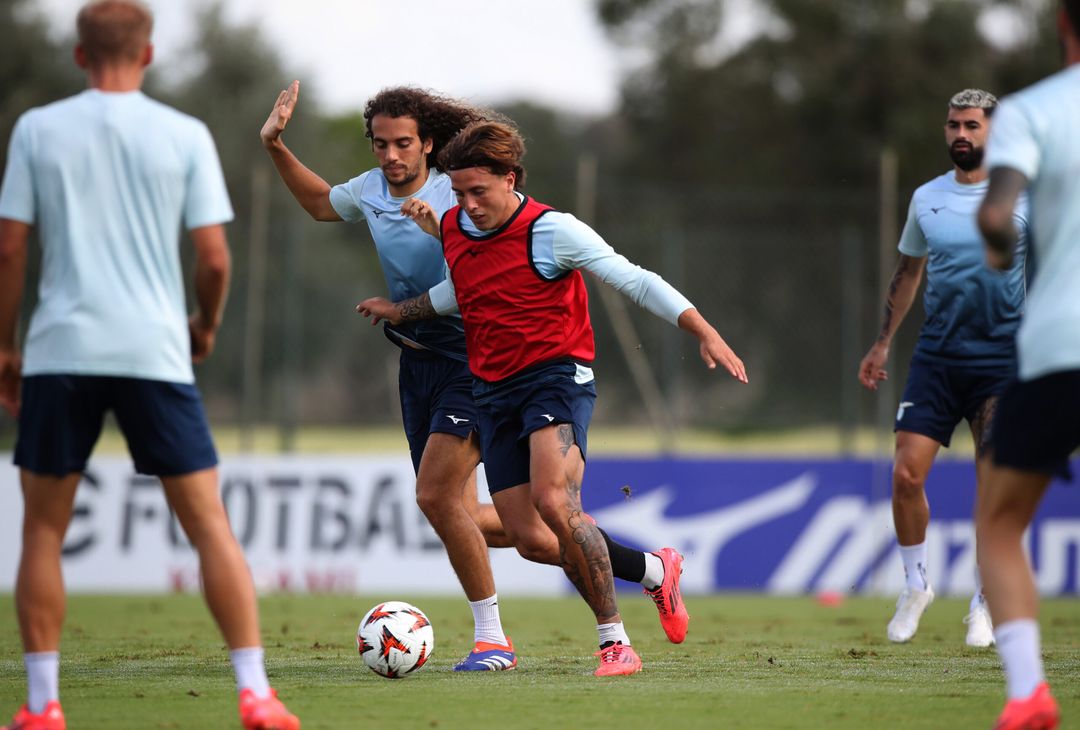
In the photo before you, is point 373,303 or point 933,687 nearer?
point 933,687

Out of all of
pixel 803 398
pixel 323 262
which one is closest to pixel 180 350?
pixel 803 398

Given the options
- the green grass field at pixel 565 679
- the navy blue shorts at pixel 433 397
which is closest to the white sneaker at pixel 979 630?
the green grass field at pixel 565 679

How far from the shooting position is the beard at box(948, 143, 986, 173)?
23.9ft

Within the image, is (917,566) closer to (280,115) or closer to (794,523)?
(280,115)

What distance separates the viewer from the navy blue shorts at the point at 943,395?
7328 millimetres

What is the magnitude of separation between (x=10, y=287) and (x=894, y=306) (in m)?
4.88

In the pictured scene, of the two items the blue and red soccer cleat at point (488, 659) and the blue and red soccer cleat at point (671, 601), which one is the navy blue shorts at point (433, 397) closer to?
the blue and red soccer cleat at point (488, 659)

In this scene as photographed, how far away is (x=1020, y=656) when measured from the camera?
4.29m

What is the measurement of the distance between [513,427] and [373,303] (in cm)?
93

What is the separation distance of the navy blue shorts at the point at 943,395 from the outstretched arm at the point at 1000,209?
10.6 feet

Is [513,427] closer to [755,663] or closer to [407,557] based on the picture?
[755,663]

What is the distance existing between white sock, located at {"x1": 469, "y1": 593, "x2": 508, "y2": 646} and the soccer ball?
0.36 meters

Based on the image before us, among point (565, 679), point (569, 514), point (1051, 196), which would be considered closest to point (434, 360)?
point (569, 514)

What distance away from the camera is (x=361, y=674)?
20.7 feet
